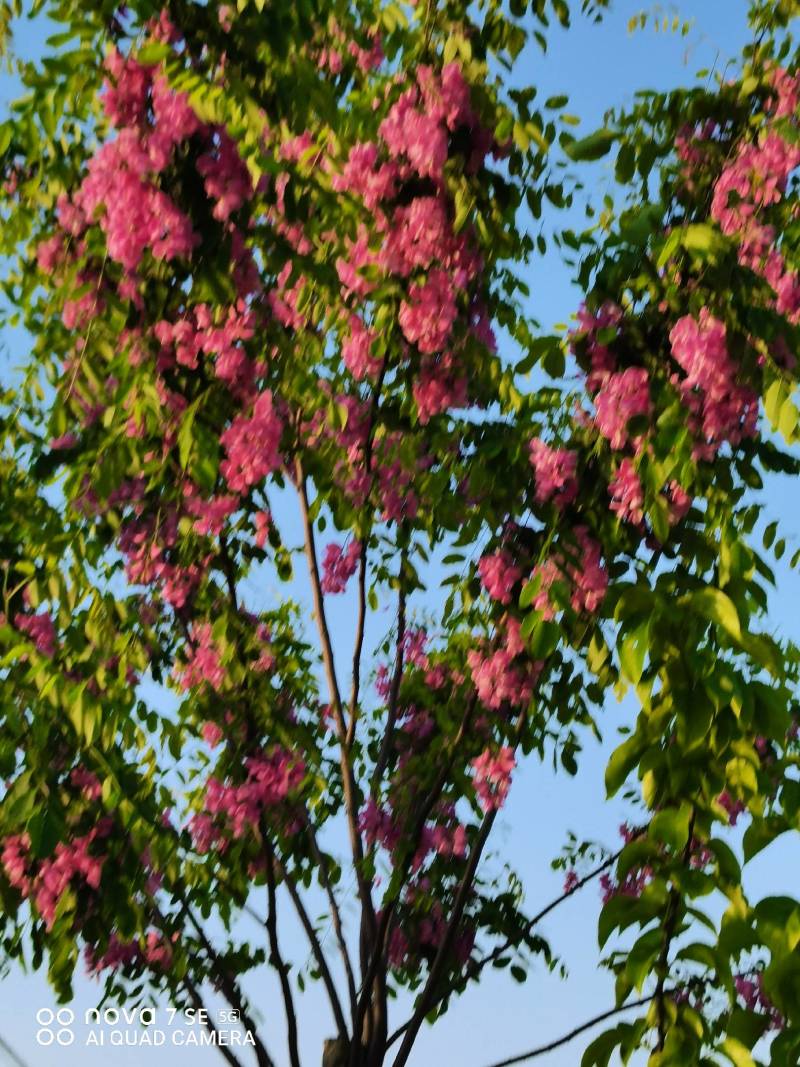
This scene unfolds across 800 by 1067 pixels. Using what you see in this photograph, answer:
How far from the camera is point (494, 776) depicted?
15.5ft

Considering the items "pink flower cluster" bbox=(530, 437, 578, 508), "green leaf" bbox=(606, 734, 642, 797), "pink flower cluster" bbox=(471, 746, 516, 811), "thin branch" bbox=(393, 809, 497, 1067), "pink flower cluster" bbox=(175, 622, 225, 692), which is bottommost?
"green leaf" bbox=(606, 734, 642, 797)

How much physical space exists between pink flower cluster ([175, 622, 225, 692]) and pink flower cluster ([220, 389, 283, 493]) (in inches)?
35.6

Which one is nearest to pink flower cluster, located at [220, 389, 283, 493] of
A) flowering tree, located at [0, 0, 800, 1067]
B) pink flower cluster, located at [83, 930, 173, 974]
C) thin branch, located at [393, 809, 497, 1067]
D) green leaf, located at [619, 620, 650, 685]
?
flowering tree, located at [0, 0, 800, 1067]

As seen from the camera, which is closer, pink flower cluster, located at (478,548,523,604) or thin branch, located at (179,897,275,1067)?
pink flower cluster, located at (478,548,523,604)

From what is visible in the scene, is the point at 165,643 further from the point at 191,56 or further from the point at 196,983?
→ the point at 191,56

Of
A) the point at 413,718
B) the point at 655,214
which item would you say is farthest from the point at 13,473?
the point at 655,214

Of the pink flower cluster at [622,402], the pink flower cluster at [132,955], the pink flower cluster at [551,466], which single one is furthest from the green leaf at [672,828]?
the pink flower cluster at [132,955]

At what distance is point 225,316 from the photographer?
158 inches

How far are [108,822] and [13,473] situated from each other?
1.77 m

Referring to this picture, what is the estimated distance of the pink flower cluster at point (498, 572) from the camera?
14.0 ft

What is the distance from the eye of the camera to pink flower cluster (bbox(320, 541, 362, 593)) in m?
4.98

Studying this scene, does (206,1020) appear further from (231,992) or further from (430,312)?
(430,312)

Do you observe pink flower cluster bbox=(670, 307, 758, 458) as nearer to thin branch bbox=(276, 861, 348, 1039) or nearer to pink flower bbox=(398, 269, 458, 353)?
pink flower bbox=(398, 269, 458, 353)

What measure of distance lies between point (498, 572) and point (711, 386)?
1.13 metres
